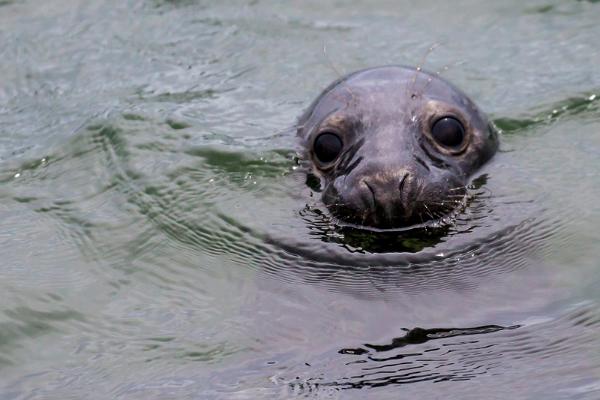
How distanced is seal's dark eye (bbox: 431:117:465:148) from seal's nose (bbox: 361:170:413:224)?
0.69m

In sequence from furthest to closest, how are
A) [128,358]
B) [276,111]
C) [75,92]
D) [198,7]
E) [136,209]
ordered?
[198,7] → [75,92] → [276,111] → [136,209] → [128,358]

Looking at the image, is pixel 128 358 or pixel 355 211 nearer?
pixel 128 358

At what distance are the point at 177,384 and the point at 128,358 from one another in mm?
382

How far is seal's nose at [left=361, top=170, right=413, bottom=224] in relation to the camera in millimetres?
5406

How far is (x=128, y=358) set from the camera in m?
4.77

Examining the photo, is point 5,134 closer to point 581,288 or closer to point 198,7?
point 198,7

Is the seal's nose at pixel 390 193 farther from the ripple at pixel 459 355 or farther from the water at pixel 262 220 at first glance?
the ripple at pixel 459 355

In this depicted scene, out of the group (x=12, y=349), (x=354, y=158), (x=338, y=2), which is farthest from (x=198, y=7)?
(x=12, y=349)

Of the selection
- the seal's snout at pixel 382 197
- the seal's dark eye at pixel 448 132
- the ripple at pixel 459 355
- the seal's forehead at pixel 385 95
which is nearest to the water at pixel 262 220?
the ripple at pixel 459 355

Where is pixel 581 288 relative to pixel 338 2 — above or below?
below

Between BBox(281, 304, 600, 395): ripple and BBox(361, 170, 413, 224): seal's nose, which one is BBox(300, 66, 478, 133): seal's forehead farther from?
BBox(281, 304, 600, 395): ripple

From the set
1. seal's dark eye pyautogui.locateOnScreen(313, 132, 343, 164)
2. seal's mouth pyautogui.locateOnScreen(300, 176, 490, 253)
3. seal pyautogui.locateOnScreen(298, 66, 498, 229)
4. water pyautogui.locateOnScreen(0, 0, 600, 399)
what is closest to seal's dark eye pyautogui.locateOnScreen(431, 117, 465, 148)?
seal pyautogui.locateOnScreen(298, 66, 498, 229)

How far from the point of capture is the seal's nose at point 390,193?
5.41m

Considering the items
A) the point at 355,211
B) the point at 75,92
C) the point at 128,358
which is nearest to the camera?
the point at 128,358
